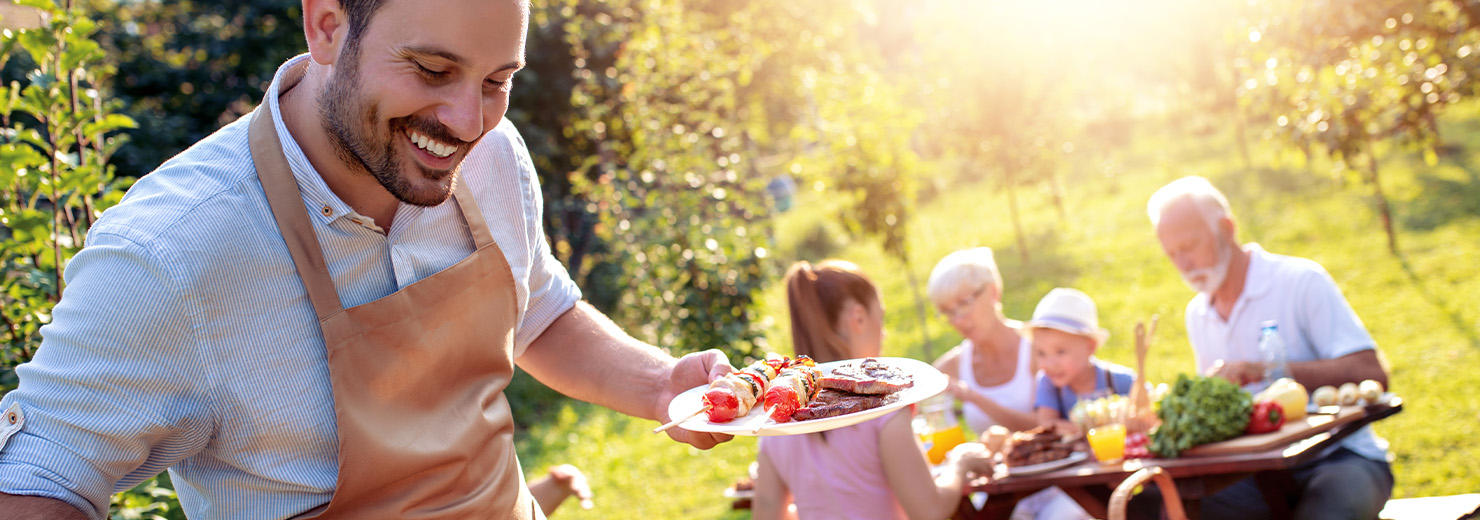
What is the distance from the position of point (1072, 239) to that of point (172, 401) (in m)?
12.9

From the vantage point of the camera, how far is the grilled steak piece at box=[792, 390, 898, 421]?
1.95 metres

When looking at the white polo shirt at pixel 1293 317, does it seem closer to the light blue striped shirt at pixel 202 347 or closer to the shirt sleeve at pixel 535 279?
the shirt sleeve at pixel 535 279

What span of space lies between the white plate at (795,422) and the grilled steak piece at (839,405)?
0.19 feet

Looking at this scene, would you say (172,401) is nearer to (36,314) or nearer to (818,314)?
(36,314)

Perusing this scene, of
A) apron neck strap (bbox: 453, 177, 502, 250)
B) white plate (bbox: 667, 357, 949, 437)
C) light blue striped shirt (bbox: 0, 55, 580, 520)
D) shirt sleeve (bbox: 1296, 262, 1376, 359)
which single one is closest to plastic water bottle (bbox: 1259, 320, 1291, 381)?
shirt sleeve (bbox: 1296, 262, 1376, 359)

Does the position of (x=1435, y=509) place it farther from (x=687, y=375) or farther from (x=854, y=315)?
(x=687, y=375)

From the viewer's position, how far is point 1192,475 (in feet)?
11.5

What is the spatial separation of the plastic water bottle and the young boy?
70 centimetres

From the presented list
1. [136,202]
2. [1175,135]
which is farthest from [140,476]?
[1175,135]

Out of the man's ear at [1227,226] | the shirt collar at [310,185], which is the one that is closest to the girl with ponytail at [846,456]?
the man's ear at [1227,226]

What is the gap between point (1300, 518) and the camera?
371cm

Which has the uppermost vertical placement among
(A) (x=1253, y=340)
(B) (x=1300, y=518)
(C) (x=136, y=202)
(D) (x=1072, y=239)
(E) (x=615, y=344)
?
(C) (x=136, y=202)

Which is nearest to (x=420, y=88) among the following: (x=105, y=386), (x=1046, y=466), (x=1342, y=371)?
(x=105, y=386)

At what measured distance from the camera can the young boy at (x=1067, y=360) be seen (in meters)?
4.51
